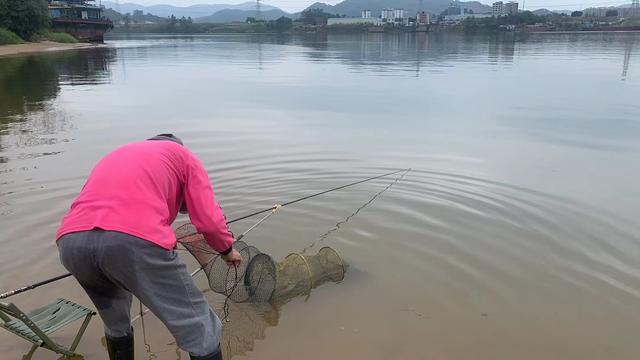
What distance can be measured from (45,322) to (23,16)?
218 ft

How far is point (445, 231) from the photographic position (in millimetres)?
6938

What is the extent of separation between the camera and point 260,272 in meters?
4.77

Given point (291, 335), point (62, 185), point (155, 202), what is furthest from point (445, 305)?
point (62, 185)

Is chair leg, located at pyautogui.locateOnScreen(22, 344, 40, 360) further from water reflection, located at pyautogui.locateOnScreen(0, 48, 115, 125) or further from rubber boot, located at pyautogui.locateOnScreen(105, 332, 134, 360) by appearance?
water reflection, located at pyautogui.locateOnScreen(0, 48, 115, 125)

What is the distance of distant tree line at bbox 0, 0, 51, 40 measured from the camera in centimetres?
5822

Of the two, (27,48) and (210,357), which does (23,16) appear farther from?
(210,357)

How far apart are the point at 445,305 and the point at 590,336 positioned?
50.8 inches

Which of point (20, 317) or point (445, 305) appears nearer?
point (20, 317)

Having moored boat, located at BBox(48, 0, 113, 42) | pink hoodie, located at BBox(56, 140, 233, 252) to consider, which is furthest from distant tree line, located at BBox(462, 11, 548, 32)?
pink hoodie, located at BBox(56, 140, 233, 252)

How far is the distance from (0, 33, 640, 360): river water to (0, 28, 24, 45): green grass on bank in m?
44.1

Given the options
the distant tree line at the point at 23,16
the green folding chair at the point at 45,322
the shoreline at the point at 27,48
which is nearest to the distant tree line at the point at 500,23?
the shoreline at the point at 27,48

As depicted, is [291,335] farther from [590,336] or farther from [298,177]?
[298,177]

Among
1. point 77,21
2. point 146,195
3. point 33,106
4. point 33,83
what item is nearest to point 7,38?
point 77,21

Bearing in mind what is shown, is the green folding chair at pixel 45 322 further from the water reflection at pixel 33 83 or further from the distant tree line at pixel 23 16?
the distant tree line at pixel 23 16
